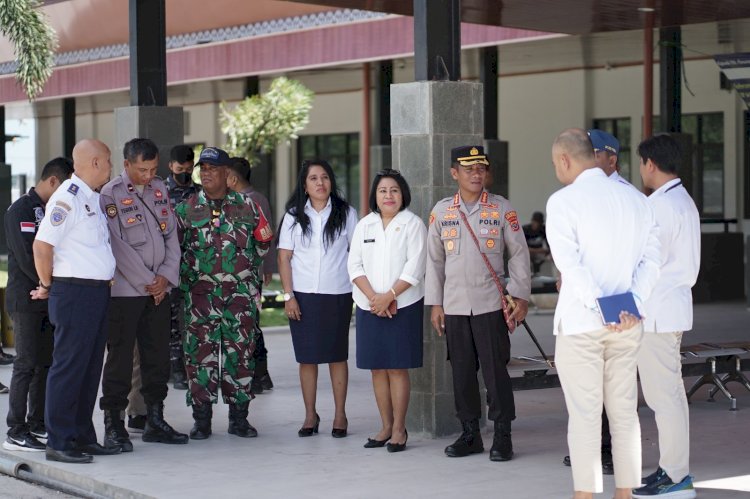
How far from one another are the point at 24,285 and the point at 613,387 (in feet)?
13.2

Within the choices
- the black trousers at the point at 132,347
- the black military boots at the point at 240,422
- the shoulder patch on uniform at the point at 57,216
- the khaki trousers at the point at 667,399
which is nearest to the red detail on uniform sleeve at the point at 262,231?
the black trousers at the point at 132,347

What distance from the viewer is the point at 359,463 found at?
25.6 feet

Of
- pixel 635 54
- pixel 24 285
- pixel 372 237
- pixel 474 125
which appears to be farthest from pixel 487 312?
pixel 635 54

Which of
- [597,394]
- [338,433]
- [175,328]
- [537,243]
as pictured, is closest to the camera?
[597,394]

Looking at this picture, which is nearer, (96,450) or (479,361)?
(479,361)

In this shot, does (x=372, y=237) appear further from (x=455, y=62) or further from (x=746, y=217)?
(x=746, y=217)

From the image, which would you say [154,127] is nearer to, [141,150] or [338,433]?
[141,150]

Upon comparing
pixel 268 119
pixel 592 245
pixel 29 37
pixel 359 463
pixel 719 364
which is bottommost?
pixel 359 463

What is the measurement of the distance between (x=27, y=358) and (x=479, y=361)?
9.62 feet

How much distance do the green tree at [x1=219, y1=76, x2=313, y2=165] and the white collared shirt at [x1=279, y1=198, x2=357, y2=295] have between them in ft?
46.3

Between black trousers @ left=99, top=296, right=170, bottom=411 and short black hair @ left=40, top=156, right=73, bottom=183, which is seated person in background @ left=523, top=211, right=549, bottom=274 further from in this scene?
short black hair @ left=40, top=156, right=73, bottom=183

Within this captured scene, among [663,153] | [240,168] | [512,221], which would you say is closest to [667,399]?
[663,153]

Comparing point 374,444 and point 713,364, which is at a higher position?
point 713,364

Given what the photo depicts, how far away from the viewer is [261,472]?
7605mm
